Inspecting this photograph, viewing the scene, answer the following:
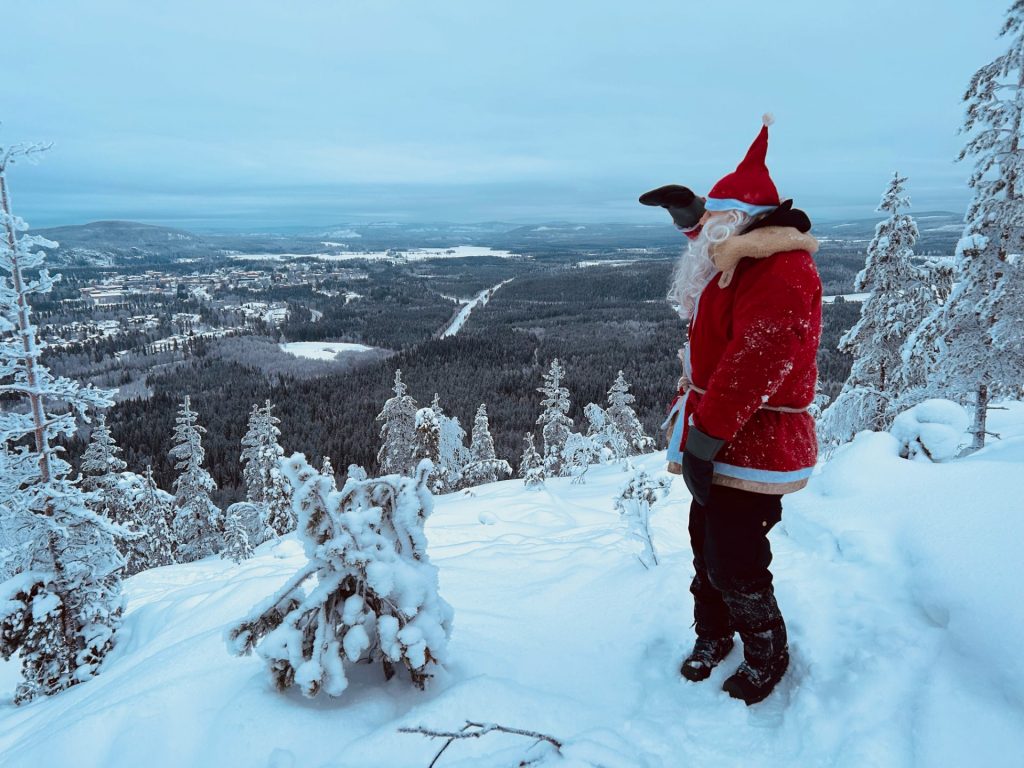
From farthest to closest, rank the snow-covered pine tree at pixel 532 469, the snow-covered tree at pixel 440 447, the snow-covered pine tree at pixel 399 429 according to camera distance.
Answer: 1. the snow-covered pine tree at pixel 399 429
2. the snow-covered tree at pixel 440 447
3. the snow-covered pine tree at pixel 532 469

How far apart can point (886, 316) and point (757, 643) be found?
13.5m

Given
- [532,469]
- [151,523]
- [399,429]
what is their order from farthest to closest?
[151,523]
[399,429]
[532,469]

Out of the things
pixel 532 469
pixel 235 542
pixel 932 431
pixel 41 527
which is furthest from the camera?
pixel 235 542

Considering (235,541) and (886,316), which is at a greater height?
(886,316)

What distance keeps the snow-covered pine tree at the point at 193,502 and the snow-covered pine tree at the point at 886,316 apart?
23.6 metres

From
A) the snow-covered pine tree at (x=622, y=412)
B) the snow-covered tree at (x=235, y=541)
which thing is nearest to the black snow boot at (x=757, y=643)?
the snow-covered tree at (x=235, y=541)

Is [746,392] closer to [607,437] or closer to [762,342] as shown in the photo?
[762,342]

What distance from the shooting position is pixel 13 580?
24.8ft

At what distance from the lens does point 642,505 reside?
4562mm

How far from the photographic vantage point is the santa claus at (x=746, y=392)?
221 cm

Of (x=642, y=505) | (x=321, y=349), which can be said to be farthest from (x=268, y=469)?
(x=321, y=349)

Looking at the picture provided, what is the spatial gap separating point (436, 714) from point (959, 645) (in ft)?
7.61

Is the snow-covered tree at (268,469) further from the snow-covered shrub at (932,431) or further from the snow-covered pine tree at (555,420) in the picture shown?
the snow-covered shrub at (932,431)

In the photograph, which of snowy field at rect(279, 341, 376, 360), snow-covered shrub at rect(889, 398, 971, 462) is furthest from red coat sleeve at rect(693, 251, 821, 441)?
snowy field at rect(279, 341, 376, 360)
